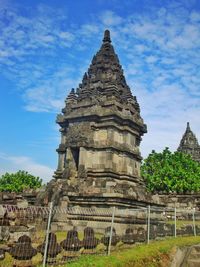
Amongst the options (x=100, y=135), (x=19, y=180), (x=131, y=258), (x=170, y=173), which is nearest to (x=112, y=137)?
(x=100, y=135)

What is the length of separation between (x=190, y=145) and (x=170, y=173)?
21038 millimetres

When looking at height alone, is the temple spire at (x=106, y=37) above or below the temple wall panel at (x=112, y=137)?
above

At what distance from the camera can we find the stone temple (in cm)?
1991

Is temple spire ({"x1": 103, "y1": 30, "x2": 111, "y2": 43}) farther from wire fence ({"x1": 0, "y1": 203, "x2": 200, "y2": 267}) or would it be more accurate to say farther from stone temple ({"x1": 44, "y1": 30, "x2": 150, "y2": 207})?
wire fence ({"x1": 0, "y1": 203, "x2": 200, "y2": 267})

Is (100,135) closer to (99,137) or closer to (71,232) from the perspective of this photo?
(99,137)

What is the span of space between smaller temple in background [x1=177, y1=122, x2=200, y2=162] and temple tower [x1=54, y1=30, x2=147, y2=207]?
34664 millimetres

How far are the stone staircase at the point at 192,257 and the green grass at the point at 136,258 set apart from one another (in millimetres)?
470

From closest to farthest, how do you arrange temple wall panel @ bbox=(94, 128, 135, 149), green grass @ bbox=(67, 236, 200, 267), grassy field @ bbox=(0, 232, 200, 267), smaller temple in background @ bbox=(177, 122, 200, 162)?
1. grassy field @ bbox=(0, 232, 200, 267)
2. green grass @ bbox=(67, 236, 200, 267)
3. temple wall panel @ bbox=(94, 128, 135, 149)
4. smaller temple in background @ bbox=(177, 122, 200, 162)

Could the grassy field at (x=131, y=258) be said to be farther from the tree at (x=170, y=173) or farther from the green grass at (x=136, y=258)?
the tree at (x=170, y=173)

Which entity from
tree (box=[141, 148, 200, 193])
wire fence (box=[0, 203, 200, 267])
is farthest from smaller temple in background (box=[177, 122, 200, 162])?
wire fence (box=[0, 203, 200, 267])

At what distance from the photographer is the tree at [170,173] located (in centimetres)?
3778

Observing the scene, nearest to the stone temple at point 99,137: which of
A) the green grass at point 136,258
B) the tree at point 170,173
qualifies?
the green grass at point 136,258

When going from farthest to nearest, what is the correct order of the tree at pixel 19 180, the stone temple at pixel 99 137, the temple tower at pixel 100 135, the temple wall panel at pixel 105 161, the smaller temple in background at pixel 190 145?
1. the smaller temple in background at pixel 190 145
2. the tree at pixel 19 180
3. the temple wall panel at pixel 105 161
4. the temple tower at pixel 100 135
5. the stone temple at pixel 99 137

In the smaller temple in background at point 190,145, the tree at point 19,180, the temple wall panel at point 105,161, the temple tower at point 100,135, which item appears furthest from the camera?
the smaller temple in background at point 190,145
